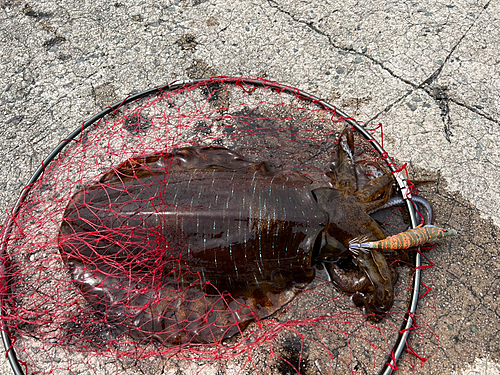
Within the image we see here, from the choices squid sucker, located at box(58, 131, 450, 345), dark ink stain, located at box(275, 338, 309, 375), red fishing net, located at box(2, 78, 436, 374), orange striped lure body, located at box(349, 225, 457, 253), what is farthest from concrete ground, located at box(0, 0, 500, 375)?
dark ink stain, located at box(275, 338, 309, 375)

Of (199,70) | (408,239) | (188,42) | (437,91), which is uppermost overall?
(188,42)

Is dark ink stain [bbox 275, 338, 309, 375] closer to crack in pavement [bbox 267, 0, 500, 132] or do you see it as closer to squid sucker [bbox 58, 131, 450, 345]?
squid sucker [bbox 58, 131, 450, 345]

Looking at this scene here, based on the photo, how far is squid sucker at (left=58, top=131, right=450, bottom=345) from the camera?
9.62ft

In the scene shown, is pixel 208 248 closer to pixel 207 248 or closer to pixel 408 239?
pixel 207 248

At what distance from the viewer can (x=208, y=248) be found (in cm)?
293

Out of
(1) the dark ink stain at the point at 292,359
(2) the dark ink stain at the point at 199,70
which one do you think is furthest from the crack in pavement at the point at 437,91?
(1) the dark ink stain at the point at 292,359

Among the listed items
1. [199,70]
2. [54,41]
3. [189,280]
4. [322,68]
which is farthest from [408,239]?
[54,41]

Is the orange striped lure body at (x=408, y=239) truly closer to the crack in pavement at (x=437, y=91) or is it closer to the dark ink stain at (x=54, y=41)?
the crack in pavement at (x=437, y=91)

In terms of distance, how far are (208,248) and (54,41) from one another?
Answer: 11.4 feet

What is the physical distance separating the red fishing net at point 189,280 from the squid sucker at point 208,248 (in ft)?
0.03

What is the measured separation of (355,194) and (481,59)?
2467 mm

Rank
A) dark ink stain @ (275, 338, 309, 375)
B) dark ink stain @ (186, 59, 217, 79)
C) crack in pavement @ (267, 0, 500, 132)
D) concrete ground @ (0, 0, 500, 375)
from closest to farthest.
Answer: dark ink stain @ (275, 338, 309, 375)
concrete ground @ (0, 0, 500, 375)
crack in pavement @ (267, 0, 500, 132)
dark ink stain @ (186, 59, 217, 79)

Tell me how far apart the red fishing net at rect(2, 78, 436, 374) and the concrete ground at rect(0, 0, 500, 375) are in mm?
628

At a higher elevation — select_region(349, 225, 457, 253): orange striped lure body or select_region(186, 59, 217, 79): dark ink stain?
select_region(186, 59, 217, 79): dark ink stain
